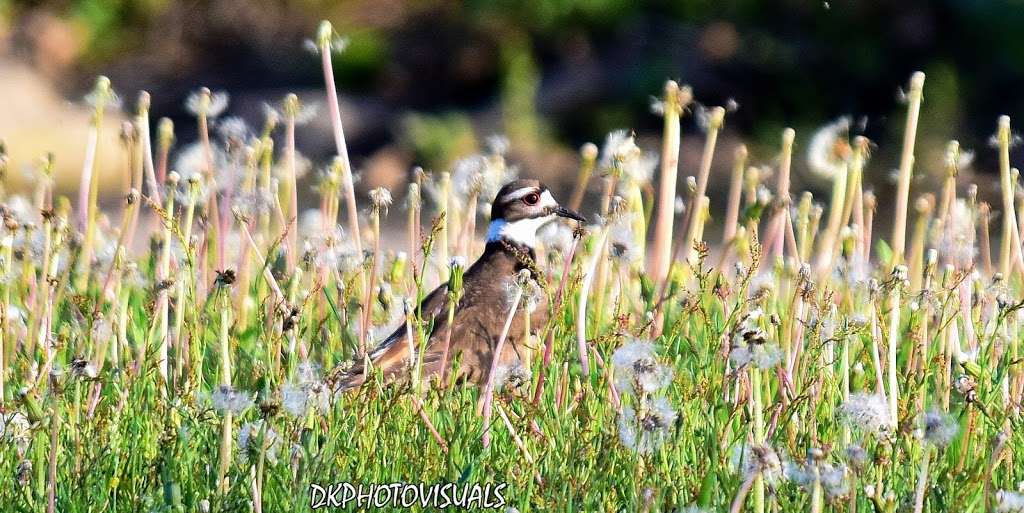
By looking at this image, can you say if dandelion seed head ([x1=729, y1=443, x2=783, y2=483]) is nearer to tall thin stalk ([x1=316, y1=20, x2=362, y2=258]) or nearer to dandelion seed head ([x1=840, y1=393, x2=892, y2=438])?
dandelion seed head ([x1=840, y1=393, x2=892, y2=438])

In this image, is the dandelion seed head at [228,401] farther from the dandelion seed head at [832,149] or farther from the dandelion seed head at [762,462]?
the dandelion seed head at [832,149]

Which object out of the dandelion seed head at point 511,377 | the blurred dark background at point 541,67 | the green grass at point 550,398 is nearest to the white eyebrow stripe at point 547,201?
the green grass at point 550,398

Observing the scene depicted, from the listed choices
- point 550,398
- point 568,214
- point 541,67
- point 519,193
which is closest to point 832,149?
point 568,214

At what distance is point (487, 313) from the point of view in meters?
4.48

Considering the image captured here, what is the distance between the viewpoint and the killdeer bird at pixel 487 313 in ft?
12.9

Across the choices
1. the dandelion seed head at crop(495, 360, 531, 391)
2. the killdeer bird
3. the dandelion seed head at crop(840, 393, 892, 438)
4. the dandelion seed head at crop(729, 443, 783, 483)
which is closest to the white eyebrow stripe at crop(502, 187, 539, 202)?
the killdeer bird

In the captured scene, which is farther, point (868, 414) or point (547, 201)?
point (547, 201)

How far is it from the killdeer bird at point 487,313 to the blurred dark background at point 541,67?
472cm

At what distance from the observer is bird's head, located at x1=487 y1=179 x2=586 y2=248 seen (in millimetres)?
5070

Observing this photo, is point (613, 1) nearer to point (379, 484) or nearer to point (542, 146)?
point (542, 146)

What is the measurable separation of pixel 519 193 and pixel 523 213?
0.07m

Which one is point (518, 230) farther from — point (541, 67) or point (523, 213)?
point (541, 67)

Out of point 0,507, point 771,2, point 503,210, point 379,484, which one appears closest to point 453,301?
point 379,484

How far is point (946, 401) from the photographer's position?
3.24 metres
